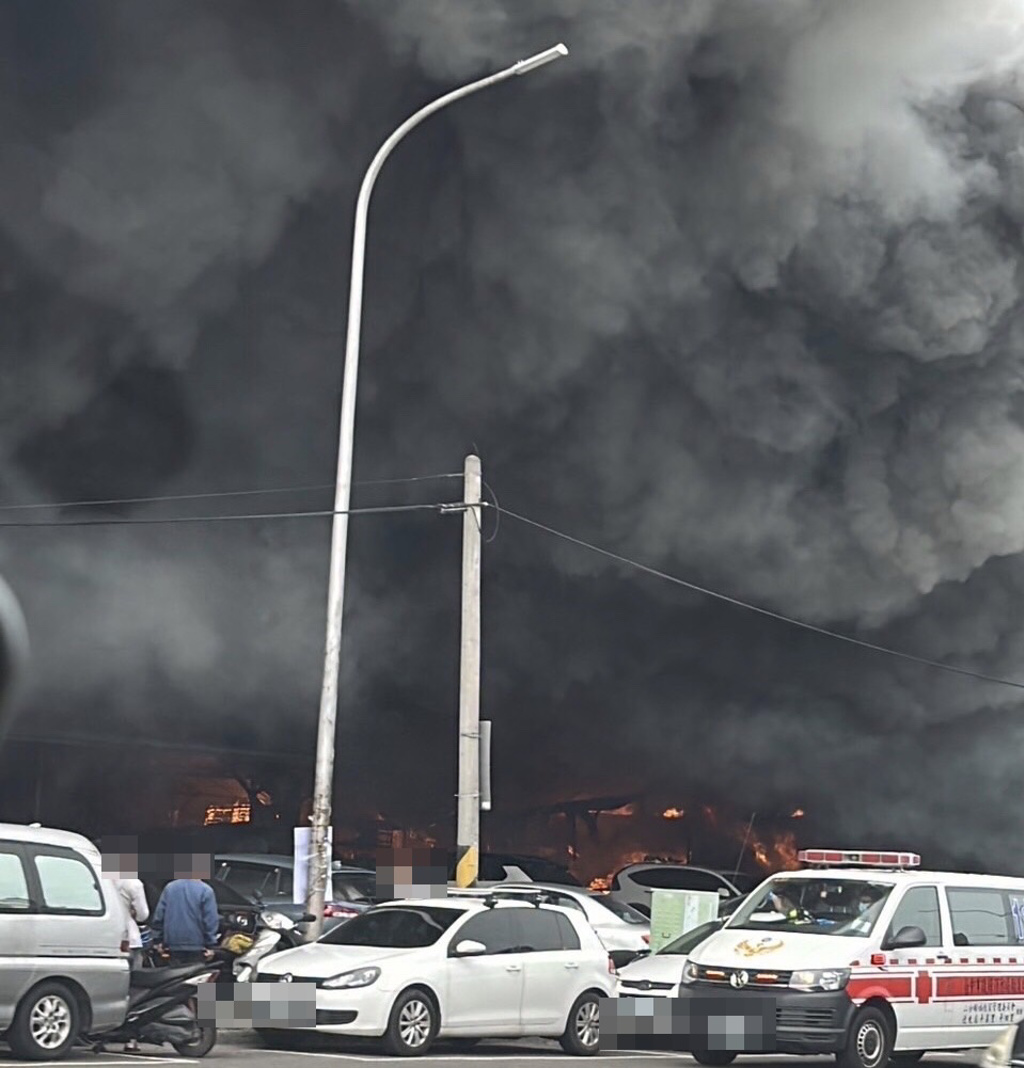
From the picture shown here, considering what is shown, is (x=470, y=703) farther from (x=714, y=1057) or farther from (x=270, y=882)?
(x=714, y=1057)

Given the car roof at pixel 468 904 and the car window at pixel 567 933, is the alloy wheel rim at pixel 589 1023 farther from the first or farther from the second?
the car roof at pixel 468 904

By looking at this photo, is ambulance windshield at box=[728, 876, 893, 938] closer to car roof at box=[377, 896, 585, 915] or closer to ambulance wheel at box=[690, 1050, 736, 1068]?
ambulance wheel at box=[690, 1050, 736, 1068]

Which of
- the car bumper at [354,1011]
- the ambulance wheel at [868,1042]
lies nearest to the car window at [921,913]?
the ambulance wheel at [868,1042]

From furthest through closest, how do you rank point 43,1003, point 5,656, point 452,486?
point 452,486, point 43,1003, point 5,656

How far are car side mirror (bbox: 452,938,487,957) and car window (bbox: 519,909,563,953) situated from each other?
55cm

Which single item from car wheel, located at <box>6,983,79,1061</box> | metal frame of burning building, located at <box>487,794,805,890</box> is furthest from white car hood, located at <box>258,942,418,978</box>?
metal frame of burning building, located at <box>487,794,805,890</box>

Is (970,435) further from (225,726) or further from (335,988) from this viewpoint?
(335,988)

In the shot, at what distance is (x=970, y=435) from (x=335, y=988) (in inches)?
775

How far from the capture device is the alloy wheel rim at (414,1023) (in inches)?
498

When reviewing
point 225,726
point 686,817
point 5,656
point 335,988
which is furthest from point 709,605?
point 5,656

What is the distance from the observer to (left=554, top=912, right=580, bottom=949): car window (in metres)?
14.1

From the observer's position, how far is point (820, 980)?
39.8ft

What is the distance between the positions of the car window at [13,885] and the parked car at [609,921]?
6.80 m

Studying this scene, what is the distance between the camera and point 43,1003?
1149cm
